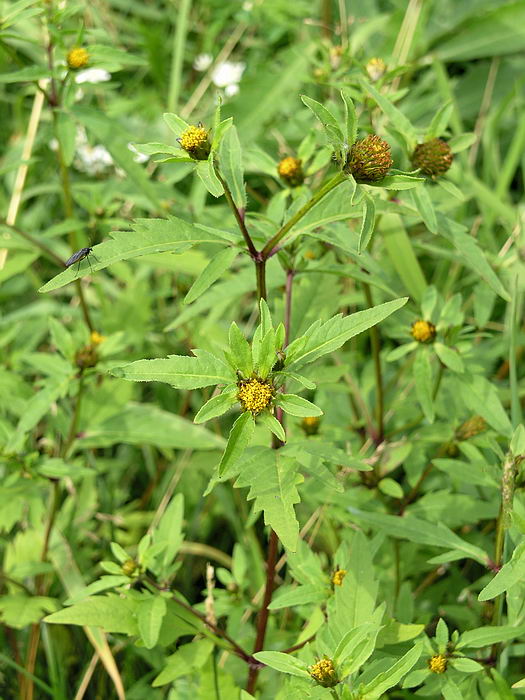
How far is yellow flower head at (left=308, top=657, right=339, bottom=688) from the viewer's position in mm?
1342

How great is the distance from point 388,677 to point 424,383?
79cm

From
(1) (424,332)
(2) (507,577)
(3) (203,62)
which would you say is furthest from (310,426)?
(3) (203,62)

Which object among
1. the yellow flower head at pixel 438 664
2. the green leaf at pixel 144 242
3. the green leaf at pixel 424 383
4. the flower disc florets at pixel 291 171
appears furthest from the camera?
the flower disc florets at pixel 291 171

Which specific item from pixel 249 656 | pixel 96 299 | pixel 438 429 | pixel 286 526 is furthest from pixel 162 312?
pixel 286 526

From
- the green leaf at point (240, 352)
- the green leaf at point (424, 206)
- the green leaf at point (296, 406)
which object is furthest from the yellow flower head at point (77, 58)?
the green leaf at point (296, 406)

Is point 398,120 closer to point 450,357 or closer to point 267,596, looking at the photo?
point 450,357

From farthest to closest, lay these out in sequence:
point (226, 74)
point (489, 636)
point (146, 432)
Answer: point (226, 74) → point (146, 432) → point (489, 636)

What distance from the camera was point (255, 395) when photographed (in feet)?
4.57

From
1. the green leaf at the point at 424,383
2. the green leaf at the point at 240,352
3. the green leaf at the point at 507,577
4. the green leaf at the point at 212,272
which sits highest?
the green leaf at the point at 212,272

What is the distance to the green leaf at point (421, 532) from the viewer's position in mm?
1697

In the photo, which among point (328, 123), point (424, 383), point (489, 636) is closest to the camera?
point (328, 123)

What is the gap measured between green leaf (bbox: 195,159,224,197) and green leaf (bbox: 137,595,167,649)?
97 centimetres

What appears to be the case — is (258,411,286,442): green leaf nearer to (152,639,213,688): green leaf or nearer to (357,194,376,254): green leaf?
(357,194,376,254): green leaf

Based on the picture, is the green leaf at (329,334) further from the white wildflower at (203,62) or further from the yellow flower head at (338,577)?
the white wildflower at (203,62)
